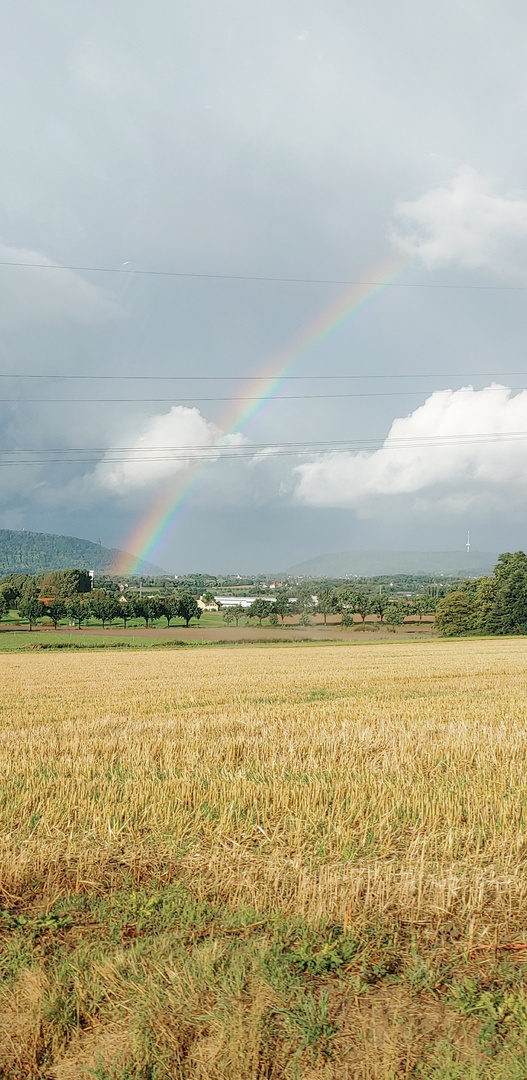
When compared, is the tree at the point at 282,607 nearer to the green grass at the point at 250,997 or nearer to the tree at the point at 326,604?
the tree at the point at 326,604

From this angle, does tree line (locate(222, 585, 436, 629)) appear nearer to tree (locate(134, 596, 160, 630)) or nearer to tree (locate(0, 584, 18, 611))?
tree (locate(134, 596, 160, 630))

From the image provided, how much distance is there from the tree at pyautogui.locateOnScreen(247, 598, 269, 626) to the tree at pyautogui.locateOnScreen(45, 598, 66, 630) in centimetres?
3695

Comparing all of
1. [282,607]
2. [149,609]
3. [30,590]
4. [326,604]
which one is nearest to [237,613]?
[282,607]

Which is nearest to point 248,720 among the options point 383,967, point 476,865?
point 476,865

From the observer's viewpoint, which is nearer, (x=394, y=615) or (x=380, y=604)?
(x=394, y=615)

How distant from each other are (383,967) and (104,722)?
458 inches

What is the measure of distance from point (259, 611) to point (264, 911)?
126m

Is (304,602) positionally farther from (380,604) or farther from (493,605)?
(493,605)

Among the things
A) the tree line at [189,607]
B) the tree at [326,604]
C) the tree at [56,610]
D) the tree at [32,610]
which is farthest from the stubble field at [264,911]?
the tree at [56,610]

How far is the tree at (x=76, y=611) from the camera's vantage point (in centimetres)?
13675

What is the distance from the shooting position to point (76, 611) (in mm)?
137125

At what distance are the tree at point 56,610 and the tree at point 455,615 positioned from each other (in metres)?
71.2

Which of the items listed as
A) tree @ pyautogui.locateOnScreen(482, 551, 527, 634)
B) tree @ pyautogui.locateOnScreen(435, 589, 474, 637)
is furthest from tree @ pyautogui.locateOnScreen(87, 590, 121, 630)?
tree @ pyautogui.locateOnScreen(482, 551, 527, 634)

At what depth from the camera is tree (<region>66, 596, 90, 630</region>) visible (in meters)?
137
